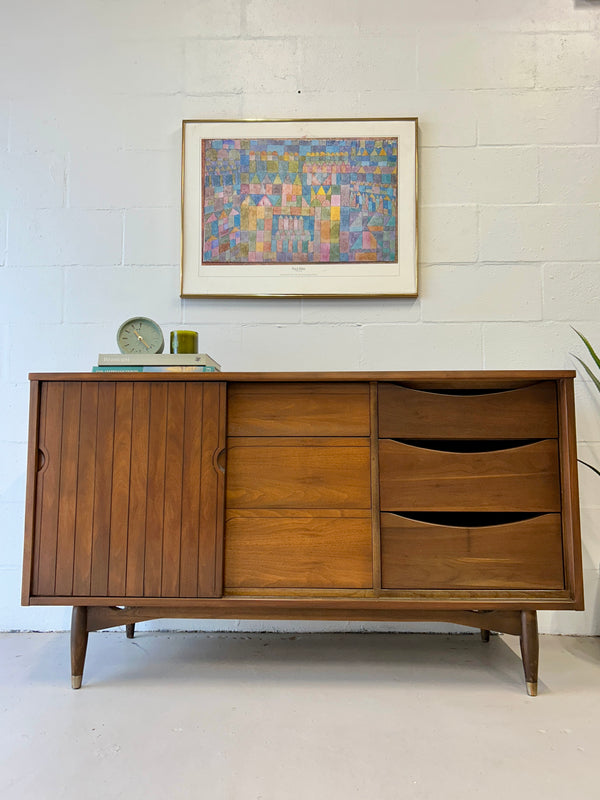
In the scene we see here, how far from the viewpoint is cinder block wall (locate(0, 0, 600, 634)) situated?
1.93 metres

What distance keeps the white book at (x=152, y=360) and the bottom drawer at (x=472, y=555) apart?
659 millimetres

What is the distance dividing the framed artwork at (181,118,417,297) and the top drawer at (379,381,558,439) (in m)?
0.58

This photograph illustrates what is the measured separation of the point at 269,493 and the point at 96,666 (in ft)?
2.42

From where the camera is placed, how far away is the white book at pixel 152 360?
5.04ft

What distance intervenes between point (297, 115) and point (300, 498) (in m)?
1.35

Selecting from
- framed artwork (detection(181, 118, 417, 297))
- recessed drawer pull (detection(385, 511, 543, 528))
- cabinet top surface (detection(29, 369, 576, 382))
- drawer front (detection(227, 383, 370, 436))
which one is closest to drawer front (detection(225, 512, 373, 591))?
recessed drawer pull (detection(385, 511, 543, 528))

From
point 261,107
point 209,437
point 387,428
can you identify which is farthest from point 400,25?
point 209,437

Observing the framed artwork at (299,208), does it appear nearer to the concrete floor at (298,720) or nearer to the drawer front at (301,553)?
the drawer front at (301,553)

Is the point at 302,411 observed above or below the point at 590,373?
below

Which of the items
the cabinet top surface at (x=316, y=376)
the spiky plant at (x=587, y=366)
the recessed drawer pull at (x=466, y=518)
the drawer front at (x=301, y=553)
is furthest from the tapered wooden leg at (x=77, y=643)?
the spiky plant at (x=587, y=366)

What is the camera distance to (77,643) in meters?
1.48

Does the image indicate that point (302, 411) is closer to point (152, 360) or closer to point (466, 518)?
point (152, 360)

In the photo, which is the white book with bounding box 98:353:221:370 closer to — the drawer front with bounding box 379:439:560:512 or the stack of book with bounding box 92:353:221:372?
the stack of book with bounding box 92:353:221:372

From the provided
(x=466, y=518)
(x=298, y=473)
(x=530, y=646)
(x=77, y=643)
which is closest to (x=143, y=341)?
(x=298, y=473)
